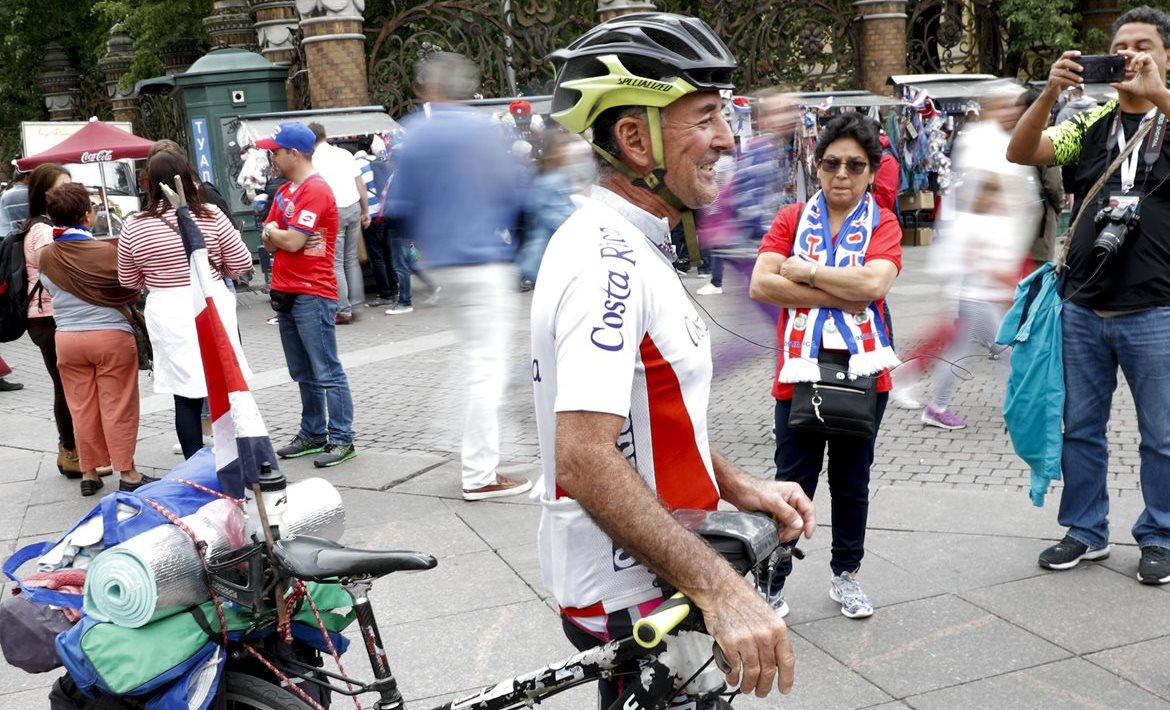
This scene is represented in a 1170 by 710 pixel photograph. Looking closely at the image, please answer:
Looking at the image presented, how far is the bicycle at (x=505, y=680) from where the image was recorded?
1937 mm

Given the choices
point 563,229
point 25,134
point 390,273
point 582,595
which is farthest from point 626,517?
point 25,134

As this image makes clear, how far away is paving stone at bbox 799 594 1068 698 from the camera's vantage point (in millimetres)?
3916

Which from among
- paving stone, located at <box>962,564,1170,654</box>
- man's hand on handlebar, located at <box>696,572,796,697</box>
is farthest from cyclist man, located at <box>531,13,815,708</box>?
paving stone, located at <box>962,564,1170,654</box>

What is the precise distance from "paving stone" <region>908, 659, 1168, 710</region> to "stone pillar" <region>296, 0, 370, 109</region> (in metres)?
12.9

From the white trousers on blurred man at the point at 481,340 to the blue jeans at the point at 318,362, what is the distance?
1295mm

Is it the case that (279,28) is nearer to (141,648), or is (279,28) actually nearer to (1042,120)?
(1042,120)

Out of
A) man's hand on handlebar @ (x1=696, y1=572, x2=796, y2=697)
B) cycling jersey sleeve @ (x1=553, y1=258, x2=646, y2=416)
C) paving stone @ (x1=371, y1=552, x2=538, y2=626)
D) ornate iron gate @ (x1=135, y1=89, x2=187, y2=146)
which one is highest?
ornate iron gate @ (x1=135, y1=89, x2=187, y2=146)

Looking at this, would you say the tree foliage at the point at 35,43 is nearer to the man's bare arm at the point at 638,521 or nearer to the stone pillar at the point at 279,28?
the stone pillar at the point at 279,28

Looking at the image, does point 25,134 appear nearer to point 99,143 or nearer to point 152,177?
point 99,143

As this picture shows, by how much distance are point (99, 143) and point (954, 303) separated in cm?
1128

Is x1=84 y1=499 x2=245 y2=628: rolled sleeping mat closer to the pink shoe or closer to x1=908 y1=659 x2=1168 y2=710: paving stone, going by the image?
x1=908 y1=659 x2=1168 y2=710: paving stone

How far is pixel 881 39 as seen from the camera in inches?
705

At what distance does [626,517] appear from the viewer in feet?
6.13

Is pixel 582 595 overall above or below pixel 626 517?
below
